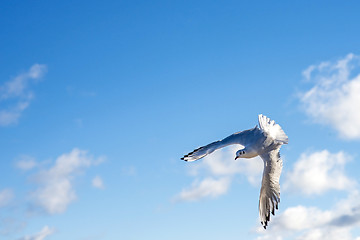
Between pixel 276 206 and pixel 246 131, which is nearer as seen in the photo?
pixel 276 206

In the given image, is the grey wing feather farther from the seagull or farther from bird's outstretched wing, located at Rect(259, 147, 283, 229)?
bird's outstretched wing, located at Rect(259, 147, 283, 229)

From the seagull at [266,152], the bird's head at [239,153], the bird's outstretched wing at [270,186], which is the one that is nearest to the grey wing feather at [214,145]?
the seagull at [266,152]

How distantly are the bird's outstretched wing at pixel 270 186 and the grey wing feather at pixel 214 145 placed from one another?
1.44 m

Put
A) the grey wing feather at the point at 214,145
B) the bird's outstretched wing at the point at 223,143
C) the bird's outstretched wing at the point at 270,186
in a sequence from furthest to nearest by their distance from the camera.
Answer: the grey wing feather at the point at 214,145
the bird's outstretched wing at the point at 223,143
the bird's outstretched wing at the point at 270,186

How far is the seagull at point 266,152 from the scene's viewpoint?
80.2ft

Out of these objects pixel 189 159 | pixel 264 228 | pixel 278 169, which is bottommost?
pixel 264 228

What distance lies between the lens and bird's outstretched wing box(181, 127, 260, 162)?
83.9 feet

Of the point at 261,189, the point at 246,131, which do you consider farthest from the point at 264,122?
the point at 261,189

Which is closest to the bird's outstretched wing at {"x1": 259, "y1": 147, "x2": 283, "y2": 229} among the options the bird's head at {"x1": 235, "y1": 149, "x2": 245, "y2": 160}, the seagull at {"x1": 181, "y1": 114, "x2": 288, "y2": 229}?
the seagull at {"x1": 181, "y1": 114, "x2": 288, "y2": 229}

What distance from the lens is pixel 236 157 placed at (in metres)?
25.0

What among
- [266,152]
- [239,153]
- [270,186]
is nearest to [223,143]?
[239,153]

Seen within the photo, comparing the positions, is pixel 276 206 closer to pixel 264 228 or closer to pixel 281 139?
pixel 264 228

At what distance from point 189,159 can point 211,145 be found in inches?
38.8

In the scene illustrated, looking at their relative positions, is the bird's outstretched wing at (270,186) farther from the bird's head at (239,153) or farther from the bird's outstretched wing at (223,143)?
the bird's outstretched wing at (223,143)
